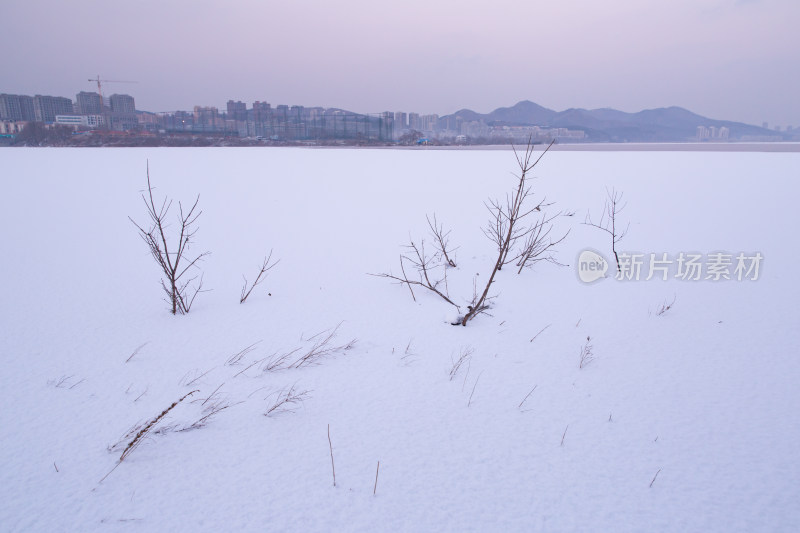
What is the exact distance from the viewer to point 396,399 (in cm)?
280

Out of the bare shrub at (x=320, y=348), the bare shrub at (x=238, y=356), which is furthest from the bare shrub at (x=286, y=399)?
the bare shrub at (x=238, y=356)

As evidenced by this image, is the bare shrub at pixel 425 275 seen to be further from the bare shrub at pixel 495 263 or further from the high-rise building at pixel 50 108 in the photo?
the high-rise building at pixel 50 108

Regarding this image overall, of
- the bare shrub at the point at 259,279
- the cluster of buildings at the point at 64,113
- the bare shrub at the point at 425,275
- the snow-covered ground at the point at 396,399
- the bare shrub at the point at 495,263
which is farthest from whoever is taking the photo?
the cluster of buildings at the point at 64,113

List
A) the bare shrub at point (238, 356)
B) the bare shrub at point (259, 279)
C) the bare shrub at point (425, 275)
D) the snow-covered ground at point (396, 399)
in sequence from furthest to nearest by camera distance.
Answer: the bare shrub at point (425, 275) < the bare shrub at point (259, 279) < the bare shrub at point (238, 356) < the snow-covered ground at point (396, 399)

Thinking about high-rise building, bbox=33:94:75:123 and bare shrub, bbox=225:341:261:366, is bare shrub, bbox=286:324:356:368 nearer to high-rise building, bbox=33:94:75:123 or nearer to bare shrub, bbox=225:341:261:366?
bare shrub, bbox=225:341:261:366

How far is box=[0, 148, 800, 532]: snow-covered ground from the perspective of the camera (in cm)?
199

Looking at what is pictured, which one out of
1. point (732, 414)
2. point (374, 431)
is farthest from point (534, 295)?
point (374, 431)

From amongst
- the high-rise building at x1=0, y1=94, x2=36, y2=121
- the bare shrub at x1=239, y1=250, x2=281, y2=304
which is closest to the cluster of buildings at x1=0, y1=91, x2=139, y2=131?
the high-rise building at x1=0, y1=94, x2=36, y2=121

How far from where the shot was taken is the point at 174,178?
1384 cm

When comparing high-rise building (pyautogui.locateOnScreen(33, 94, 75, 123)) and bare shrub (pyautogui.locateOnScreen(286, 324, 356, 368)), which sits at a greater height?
high-rise building (pyautogui.locateOnScreen(33, 94, 75, 123))

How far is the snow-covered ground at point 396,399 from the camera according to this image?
1.99 metres

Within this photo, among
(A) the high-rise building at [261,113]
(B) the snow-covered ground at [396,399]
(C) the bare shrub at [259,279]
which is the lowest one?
(B) the snow-covered ground at [396,399]

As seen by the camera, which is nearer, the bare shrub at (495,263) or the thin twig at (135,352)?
the thin twig at (135,352)

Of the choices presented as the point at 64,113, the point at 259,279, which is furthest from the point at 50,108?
the point at 259,279
